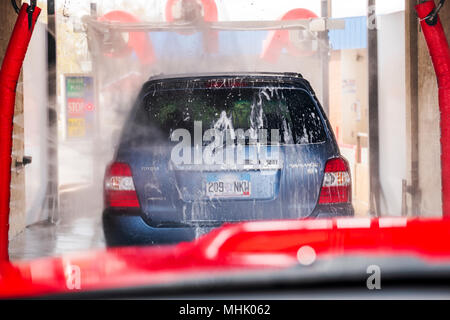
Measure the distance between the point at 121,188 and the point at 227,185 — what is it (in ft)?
2.29

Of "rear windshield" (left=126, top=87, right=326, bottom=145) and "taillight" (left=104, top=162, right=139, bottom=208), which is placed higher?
"rear windshield" (left=126, top=87, right=326, bottom=145)

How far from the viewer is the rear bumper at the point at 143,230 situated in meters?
4.35

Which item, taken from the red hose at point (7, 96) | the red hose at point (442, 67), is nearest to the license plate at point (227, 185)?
the red hose at point (7, 96)

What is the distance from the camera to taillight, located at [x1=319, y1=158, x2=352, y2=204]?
14.6ft

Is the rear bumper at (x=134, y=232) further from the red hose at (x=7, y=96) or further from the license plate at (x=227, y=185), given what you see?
the red hose at (x=7, y=96)

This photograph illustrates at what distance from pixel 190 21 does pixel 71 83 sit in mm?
2781

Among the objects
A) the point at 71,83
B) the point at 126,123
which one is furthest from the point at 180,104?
the point at 71,83

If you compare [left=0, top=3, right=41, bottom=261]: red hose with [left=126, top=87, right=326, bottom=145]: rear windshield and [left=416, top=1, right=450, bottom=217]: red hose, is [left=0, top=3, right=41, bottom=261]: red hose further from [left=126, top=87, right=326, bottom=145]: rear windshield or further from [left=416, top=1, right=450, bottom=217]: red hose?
[left=416, top=1, right=450, bottom=217]: red hose

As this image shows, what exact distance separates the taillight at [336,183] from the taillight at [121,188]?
1176 millimetres

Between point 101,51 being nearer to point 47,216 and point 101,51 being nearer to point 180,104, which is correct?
point 47,216

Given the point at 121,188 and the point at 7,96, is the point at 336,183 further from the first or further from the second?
the point at 7,96

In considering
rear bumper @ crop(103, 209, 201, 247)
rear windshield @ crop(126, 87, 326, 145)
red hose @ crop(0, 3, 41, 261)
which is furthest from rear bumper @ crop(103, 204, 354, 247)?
red hose @ crop(0, 3, 41, 261)

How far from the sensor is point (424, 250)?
4.53ft

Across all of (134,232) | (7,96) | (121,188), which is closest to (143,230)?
(134,232)
